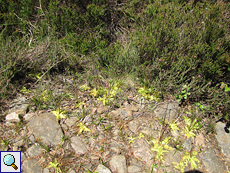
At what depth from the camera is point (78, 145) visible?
7.73ft

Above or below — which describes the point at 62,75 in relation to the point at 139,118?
above

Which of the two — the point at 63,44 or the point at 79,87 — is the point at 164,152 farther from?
the point at 63,44

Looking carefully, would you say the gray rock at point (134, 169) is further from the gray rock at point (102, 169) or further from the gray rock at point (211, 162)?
the gray rock at point (211, 162)

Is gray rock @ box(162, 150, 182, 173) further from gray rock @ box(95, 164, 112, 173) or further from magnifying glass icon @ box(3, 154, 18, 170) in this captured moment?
magnifying glass icon @ box(3, 154, 18, 170)

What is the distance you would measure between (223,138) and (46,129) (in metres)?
2.83

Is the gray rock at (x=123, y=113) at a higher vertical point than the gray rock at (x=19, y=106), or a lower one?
lower

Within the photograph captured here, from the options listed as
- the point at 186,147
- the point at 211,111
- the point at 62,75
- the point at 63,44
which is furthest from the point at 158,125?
the point at 63,44

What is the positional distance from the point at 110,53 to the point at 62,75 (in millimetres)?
1131

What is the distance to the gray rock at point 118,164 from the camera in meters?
2.17

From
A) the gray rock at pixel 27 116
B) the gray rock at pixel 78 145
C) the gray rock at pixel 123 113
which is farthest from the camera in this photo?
the gray rock at pixel 123 113

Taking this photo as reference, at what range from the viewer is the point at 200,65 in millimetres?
3096

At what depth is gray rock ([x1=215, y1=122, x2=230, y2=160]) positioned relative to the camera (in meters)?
2.64

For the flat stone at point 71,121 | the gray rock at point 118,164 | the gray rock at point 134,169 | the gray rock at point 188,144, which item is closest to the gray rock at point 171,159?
the gray rock at point 188,144

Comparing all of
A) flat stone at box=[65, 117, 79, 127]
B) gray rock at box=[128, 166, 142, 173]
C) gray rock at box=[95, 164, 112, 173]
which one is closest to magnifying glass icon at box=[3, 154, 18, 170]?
flat stone at box=[65, 117, 79, 127]
